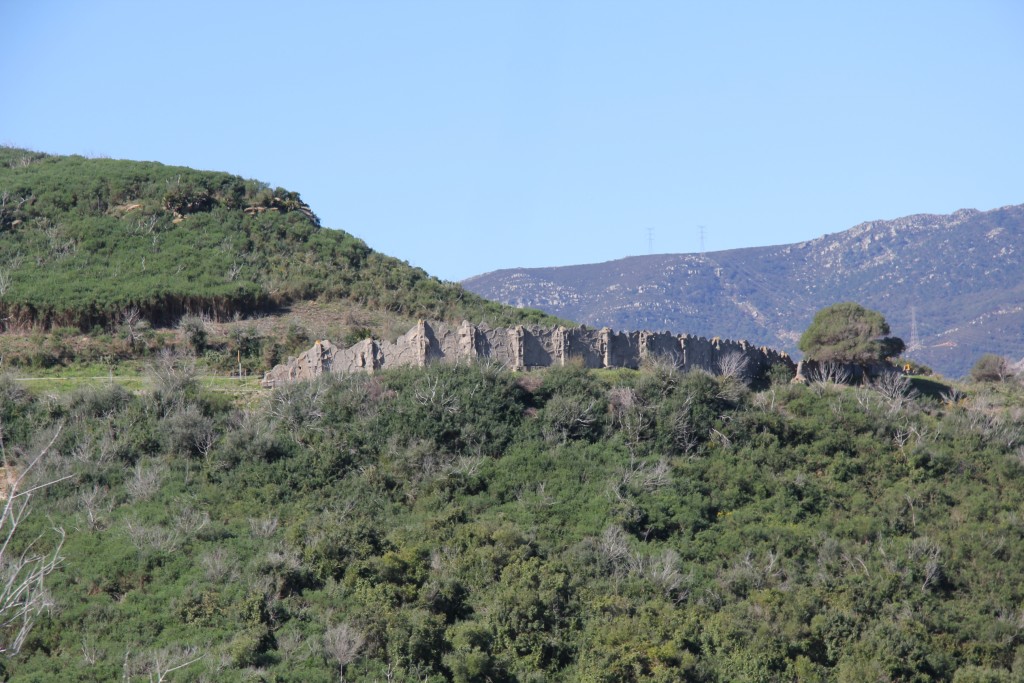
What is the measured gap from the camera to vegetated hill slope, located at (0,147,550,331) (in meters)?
50.3

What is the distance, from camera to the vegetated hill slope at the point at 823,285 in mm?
119938

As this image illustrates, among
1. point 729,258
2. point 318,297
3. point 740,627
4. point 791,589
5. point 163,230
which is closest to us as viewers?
point 740,627

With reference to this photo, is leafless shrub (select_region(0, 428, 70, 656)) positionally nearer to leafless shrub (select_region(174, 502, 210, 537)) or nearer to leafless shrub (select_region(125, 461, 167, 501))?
leafless shrub (select_region(125, 461, 167, 501))

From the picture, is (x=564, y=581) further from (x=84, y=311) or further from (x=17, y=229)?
(x=17, y=229)

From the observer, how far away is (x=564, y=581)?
31.2 m

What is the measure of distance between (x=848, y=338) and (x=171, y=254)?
28032 millimetres

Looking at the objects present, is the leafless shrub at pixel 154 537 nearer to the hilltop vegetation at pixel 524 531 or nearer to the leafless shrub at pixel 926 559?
the hilltop vegetation at pixel 524 531

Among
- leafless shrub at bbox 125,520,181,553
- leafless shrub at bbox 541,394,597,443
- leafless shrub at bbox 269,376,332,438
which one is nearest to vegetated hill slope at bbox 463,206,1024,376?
leafless shrub at bbox 541,394,597,443

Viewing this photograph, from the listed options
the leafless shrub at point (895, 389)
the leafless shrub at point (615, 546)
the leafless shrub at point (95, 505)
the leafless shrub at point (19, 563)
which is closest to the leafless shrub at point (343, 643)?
the leafless shrub at point (19, 563)

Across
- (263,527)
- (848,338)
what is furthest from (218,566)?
(848,338)

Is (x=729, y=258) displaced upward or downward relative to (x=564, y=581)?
upward

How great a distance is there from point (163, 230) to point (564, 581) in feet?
111

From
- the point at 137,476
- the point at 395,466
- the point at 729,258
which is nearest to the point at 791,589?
the point at 395,466

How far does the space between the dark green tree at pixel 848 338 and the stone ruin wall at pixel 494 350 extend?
10.9 m
